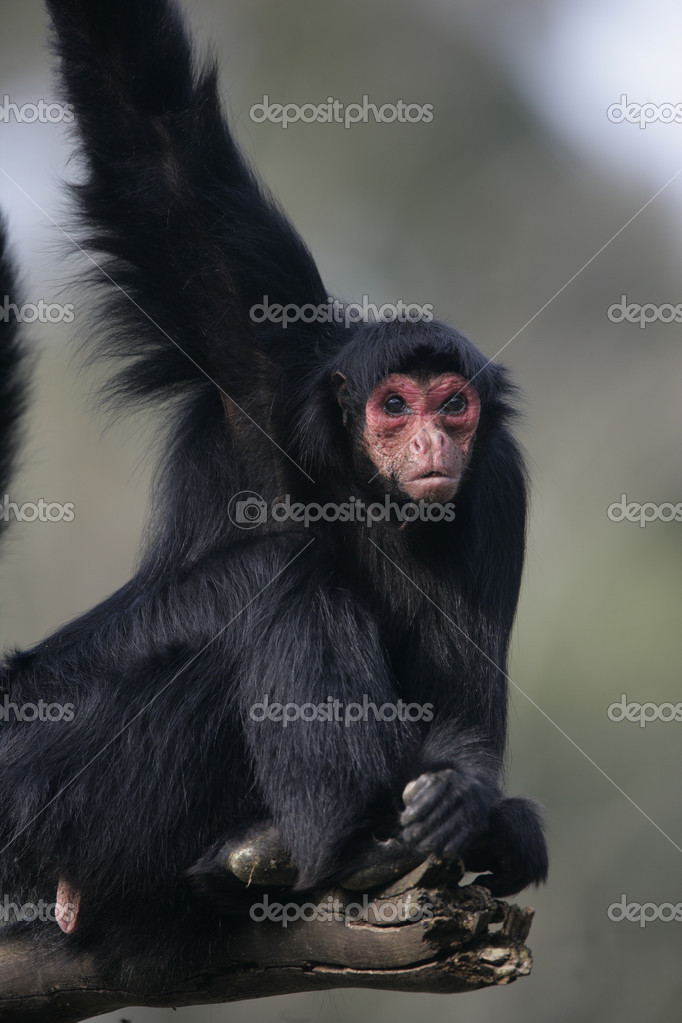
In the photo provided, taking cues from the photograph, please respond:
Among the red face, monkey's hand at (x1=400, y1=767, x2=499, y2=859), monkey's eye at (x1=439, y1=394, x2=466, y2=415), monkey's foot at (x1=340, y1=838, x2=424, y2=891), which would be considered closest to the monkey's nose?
the red face

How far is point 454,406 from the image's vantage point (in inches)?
201

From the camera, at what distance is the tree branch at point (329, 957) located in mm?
4020

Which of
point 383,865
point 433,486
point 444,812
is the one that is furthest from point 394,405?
point 383,865

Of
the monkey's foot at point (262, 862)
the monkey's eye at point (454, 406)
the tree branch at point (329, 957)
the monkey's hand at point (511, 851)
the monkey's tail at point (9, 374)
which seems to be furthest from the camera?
the monkey's tail at point (9, 374)

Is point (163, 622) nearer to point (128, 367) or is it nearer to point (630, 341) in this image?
point (128, 367)

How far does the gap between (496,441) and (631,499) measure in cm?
736

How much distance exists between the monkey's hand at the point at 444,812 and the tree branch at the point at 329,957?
10cm

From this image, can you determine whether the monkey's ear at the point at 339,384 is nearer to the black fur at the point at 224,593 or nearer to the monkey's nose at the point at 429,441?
the black fur at the point at 224,593

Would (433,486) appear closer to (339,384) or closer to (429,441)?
(429,441)

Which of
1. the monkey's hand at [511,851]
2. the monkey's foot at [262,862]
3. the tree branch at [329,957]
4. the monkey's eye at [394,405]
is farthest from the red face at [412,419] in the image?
the tree branch at [329,957]

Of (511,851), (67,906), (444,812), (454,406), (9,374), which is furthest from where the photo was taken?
(9,374)

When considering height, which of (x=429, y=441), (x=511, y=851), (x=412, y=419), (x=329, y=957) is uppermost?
(x=412, y=419)

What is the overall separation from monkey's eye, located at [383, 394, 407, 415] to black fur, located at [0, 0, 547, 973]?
158 millimetres

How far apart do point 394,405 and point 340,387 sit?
1.02ft
